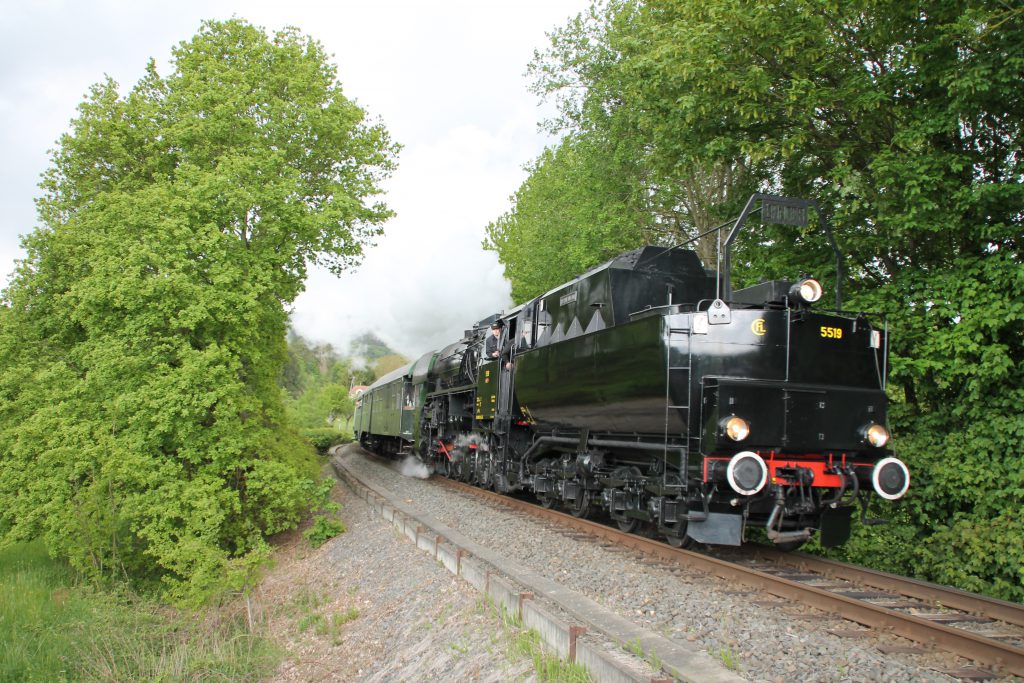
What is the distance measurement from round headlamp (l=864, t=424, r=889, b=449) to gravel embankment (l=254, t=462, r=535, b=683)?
3.77m

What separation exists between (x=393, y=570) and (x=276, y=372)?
650 cm

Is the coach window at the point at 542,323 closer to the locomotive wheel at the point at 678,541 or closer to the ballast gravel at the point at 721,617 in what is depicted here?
the ballast gravel at the point at 721,617

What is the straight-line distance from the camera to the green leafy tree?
7336 mm

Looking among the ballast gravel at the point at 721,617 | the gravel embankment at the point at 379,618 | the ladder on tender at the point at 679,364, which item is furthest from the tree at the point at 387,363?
the ladder on tender at the point at 679,364

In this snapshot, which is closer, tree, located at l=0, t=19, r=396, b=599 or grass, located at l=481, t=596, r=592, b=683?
grass, located at l=481, t=596, r=592, b=683

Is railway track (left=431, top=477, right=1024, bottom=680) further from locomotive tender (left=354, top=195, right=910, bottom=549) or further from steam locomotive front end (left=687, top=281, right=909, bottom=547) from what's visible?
steam locomotive front end (left=687, top=281, right=909, bottom=547)

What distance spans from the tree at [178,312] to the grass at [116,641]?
0.64 metres

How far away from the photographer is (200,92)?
1367 cm

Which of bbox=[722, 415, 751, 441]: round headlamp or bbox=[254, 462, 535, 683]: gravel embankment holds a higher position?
bbox=[722, 415, 751, 441]: round headlamp

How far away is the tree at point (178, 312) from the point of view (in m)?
11.0

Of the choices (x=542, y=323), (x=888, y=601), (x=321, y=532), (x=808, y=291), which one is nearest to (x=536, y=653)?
(x=888, y=601)

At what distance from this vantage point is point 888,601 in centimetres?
562

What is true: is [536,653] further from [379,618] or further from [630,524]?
[630,524]

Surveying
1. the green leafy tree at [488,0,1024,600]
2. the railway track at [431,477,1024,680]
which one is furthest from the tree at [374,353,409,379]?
the railway track at [431,477,1024,680]
